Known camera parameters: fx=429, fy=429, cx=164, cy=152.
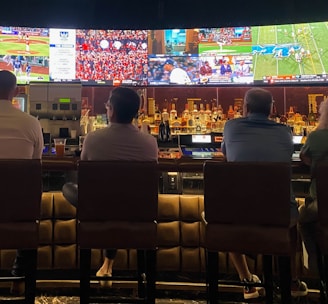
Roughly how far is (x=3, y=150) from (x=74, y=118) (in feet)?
6.19

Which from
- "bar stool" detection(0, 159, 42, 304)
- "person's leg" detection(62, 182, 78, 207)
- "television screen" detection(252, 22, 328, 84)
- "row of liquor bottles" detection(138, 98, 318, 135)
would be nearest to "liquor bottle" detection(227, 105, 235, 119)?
"row of liquor bottles" detection(138, 98, 318, 135)

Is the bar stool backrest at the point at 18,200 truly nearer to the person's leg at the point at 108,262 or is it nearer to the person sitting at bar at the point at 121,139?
the person sitting at bar at the point at 121,139

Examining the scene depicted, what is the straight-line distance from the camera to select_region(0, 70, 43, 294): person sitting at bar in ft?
8.04

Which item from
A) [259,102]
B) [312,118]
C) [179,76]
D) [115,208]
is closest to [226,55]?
[179,76]

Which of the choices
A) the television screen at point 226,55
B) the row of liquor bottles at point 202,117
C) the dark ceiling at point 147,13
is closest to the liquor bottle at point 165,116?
the row of liquor bottles at point 202,117

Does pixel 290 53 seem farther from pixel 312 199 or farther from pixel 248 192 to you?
pixel 248 192

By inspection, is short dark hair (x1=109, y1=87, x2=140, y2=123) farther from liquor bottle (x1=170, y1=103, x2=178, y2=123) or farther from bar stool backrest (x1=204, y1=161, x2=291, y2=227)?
liquor bottle (x1=170, y1=103, x2=178, y2=123)

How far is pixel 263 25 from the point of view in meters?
4.88

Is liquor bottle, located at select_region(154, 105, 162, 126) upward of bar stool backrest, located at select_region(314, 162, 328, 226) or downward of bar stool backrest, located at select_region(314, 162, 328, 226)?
upward

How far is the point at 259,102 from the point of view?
2.59m

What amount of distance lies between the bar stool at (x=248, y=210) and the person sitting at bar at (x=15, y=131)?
107 centimetres

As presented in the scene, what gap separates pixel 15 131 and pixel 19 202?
0.53 m

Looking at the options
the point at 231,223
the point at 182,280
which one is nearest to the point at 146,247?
the point at 231,223

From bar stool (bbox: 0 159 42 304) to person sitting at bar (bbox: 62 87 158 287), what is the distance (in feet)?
1.19
